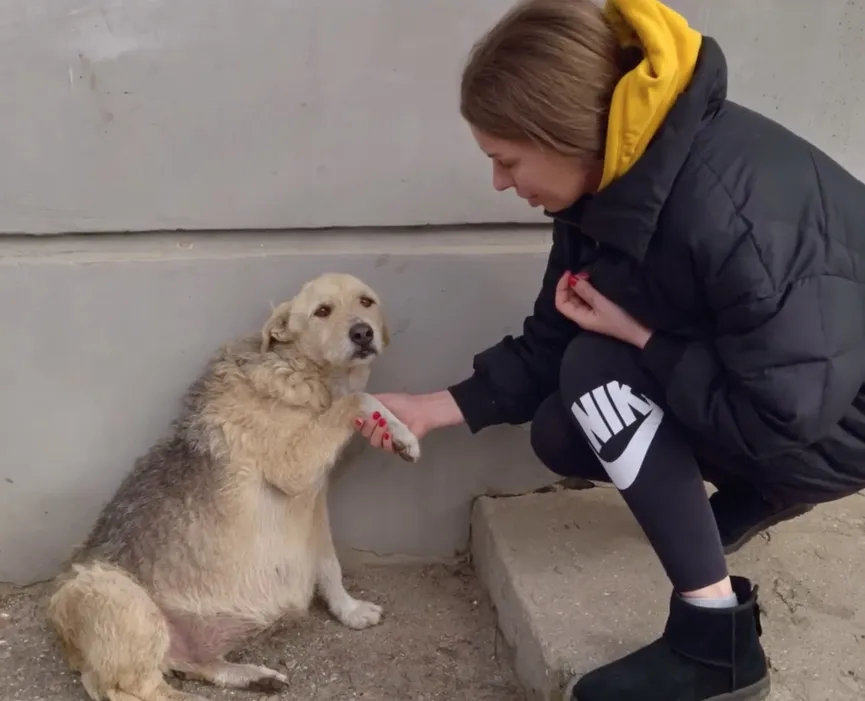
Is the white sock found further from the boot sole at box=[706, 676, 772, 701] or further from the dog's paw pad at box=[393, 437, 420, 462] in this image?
the dog's paw pad at box=[393, 437, 420, 462]

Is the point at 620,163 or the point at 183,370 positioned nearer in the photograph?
the point at 620,163

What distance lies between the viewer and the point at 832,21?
300 cm

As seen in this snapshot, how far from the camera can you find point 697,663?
2.08 meters

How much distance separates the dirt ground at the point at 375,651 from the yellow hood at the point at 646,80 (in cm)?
165

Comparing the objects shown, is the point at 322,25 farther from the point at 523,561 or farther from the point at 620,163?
the point at 523,561

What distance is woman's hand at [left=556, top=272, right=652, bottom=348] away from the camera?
7.14 ft

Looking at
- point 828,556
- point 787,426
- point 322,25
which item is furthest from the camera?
point 828,556

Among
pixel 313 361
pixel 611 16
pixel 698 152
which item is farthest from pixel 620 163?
pixel 313 361

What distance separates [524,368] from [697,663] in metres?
0.97

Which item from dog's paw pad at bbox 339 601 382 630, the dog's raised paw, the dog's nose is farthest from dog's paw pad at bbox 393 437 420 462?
dog's paw pad at bbox 339 601 382 630

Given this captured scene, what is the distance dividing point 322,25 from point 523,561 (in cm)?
180

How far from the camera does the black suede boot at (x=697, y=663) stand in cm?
206

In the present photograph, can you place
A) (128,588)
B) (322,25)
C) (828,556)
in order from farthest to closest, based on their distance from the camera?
(828,556) → (322,25) → (128,588)

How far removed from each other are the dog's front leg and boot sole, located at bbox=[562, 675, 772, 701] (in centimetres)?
93
